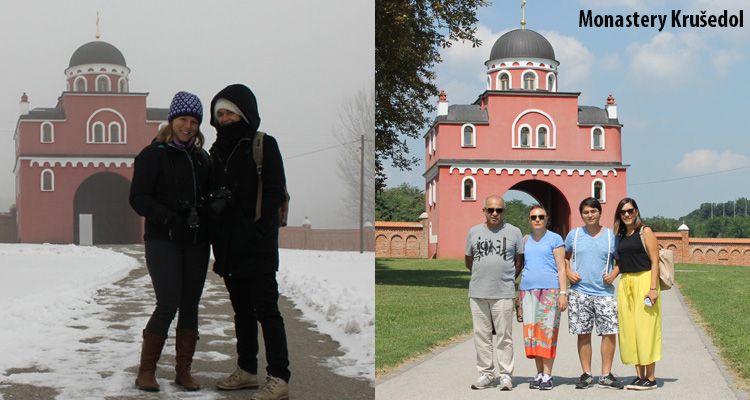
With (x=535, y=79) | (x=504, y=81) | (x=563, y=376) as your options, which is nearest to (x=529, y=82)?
(x=535, y=79)

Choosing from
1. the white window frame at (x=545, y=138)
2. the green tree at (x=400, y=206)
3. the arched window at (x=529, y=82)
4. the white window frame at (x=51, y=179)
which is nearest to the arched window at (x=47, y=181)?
the white window frame at (x=51, y=179)

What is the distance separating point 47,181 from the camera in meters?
4.20

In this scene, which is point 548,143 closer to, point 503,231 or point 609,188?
point 609,188

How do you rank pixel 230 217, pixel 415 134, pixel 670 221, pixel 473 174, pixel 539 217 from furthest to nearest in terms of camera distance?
pixel 670 221
pixel 473 174
pixel 415 134
pixel 539 217
pixel 230 217

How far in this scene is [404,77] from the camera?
552 inches

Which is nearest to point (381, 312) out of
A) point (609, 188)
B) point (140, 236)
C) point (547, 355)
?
point (547, 355)

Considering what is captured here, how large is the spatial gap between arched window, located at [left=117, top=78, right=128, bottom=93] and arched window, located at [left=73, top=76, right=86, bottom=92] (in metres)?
0.15

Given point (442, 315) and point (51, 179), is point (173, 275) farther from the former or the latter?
point (442, 315)

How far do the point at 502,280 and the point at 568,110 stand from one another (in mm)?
35565

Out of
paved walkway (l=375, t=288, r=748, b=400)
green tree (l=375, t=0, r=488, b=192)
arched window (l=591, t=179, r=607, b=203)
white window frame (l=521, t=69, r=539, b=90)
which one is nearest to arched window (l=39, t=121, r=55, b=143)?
paved walkway (l=375, t=288, r=748, b=400)

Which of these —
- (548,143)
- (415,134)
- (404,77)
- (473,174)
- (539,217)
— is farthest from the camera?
(548,143)

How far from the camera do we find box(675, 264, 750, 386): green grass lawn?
6.89 metres

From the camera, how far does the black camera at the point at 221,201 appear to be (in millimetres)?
3266

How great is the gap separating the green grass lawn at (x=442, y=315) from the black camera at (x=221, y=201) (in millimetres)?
2860
